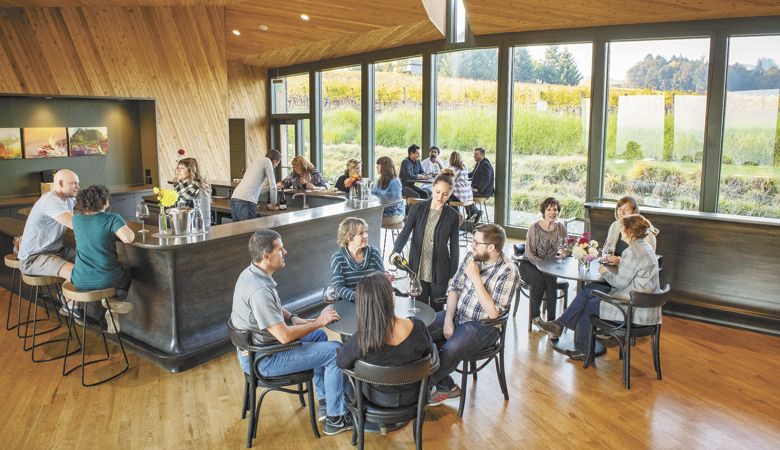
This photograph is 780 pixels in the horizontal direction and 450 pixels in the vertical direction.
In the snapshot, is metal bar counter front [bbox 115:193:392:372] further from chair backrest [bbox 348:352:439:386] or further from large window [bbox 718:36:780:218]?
large window [bbox 718:36:780:218]

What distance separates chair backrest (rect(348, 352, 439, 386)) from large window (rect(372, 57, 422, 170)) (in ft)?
27.7

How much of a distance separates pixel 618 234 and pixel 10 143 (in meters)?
9.17

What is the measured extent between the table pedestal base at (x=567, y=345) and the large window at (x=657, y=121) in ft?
13.2

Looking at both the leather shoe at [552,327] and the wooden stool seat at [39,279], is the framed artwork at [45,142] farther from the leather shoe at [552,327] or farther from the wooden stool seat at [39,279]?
the leather shoe at [552,327]

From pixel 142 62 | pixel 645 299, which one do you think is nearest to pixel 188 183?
pixel 645 299

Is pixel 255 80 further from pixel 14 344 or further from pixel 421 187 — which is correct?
pixel 14 344

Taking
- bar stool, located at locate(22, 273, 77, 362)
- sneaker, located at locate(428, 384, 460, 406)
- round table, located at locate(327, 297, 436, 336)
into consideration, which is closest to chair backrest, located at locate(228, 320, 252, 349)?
round table, located at locate(327, 297, 436, 336)

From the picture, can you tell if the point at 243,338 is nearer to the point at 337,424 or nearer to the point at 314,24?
the point at 337,424

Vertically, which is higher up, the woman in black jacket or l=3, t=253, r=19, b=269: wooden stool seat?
the woman in black jacket

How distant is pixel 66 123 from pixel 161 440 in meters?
8.39

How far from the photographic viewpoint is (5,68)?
8930 mm

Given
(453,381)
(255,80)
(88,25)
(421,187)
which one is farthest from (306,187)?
(255,80)

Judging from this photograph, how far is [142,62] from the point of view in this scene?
1088 centimetres

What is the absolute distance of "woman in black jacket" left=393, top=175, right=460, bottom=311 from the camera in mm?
4641
